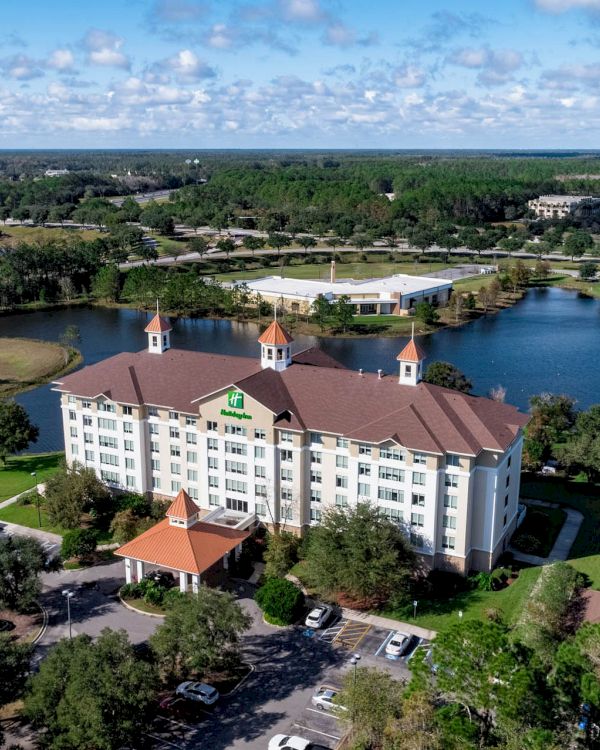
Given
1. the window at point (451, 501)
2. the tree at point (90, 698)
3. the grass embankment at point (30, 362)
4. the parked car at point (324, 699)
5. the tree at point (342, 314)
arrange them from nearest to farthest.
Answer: the tree at point (90, 698) → the parked car at point (324, 699) → the window at point (451, 501) → the grass embankment at point (30, 362) → the tree at point (342, 314)

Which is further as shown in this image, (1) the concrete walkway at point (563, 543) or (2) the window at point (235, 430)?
(2) the window at point (235, 430)

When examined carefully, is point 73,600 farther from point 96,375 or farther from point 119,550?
point 96,375

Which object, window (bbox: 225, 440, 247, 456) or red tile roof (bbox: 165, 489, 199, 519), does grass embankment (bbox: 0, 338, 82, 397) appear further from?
red tile roof (bbox: 165, 489, 199, 519)

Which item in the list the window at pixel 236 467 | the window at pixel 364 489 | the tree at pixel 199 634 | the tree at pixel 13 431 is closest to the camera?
the tree at pixel 199 634

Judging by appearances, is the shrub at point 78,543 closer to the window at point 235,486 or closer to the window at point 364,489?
the window at point 235,486

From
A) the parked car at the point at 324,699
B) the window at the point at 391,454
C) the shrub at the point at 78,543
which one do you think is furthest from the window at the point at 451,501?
the shrub at the point at 78,543

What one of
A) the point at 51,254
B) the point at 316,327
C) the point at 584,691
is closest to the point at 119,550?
the point at 584,691

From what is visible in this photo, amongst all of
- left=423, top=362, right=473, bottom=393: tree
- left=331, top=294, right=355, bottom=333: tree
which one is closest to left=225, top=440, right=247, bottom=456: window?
left=423, top=362, right=473, bottom=393: tree
